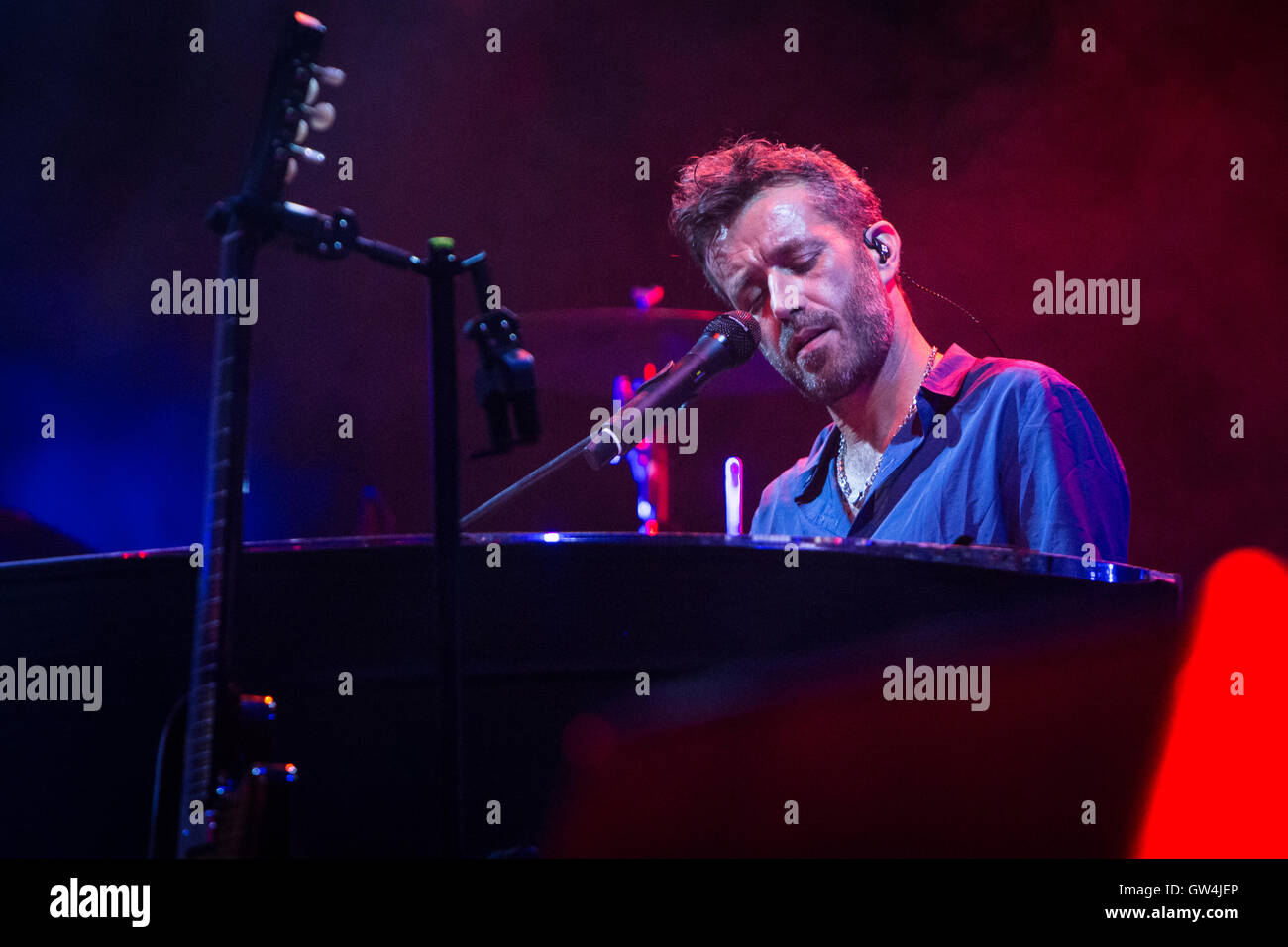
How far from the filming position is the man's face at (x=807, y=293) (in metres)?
2.14

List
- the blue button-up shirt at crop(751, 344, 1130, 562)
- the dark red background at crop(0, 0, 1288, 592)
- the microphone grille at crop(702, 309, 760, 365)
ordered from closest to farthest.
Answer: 1. the microphone grille at crop(702, 309, 760, 365)
2. the blue button-up shirt at crop(751, 344, 1130, 562)
3. the dark red background at crop(0, 0, 1288, 592)

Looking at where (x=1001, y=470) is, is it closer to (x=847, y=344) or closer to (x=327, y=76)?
(x=847, y=344)

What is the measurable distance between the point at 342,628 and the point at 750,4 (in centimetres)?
232

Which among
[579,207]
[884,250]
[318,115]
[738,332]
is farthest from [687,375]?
[579,207]

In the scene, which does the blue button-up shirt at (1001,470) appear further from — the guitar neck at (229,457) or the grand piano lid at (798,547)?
the guitar neck at (229,457)

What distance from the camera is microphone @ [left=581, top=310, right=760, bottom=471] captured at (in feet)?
4.67

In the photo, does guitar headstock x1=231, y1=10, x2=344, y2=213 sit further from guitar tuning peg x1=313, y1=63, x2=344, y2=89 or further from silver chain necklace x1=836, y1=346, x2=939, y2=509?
silver chain necklace x1=836, y1=346, x2=939, y2=509

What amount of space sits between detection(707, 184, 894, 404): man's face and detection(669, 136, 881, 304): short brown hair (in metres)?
0.02

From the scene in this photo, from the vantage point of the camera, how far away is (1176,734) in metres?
1.19

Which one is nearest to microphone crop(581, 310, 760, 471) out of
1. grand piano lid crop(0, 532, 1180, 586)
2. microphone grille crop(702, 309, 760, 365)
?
microphone grille crop(702, 309, 760, 365)

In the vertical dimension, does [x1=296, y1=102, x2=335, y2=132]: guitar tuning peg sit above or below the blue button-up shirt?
above

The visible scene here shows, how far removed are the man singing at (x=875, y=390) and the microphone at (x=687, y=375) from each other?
384mm

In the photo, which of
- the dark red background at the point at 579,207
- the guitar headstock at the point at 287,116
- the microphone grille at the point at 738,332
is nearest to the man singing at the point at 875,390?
the microphone grille at the point at 738,332

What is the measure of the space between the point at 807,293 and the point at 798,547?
115cm
